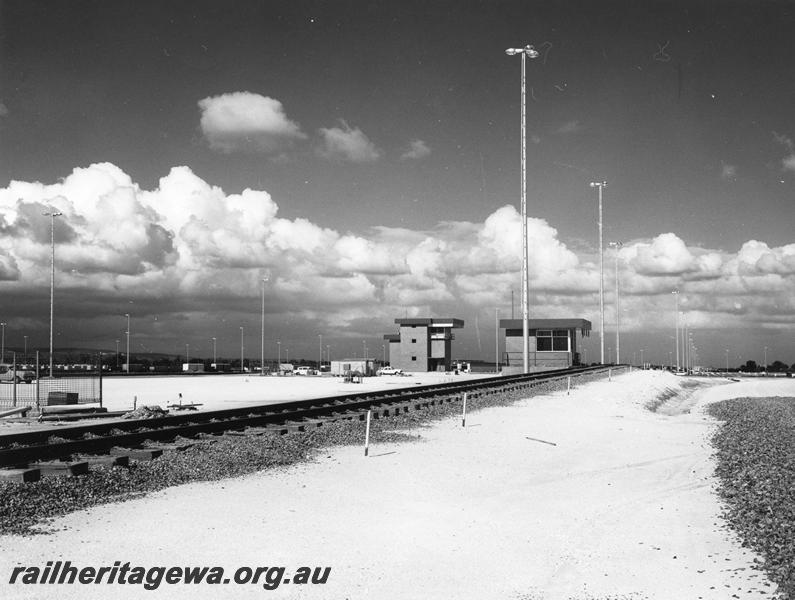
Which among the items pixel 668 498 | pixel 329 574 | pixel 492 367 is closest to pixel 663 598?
pixel 329 574

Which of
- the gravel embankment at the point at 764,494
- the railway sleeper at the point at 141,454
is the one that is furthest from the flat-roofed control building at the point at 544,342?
the railway sleeper at the point at 141,454

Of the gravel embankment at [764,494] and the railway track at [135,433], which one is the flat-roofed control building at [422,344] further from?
the gravel embankment at [764,494]

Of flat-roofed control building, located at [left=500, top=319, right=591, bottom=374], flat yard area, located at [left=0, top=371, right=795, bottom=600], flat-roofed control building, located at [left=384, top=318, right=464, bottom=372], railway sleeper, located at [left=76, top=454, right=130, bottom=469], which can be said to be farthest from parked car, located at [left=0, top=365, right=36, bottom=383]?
flat-roofed control building, located at [left=500, top=319, right=591, bottom=374]

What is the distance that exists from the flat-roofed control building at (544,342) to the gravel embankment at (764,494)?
64.9 m

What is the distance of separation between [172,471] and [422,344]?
81160 mm

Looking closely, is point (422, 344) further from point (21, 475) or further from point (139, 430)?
point (21, 475)

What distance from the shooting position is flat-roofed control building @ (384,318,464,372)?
3656 inches

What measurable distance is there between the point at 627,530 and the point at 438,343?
85034 mm

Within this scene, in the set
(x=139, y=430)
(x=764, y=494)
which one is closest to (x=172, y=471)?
(x=139, y=430)

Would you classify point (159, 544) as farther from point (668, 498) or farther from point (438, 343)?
point (438, 343)

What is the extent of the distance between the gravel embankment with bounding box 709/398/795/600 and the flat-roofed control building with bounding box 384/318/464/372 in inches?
2879

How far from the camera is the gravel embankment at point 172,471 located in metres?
9.35

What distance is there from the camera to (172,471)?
1226 centimetres

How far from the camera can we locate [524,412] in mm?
26422
